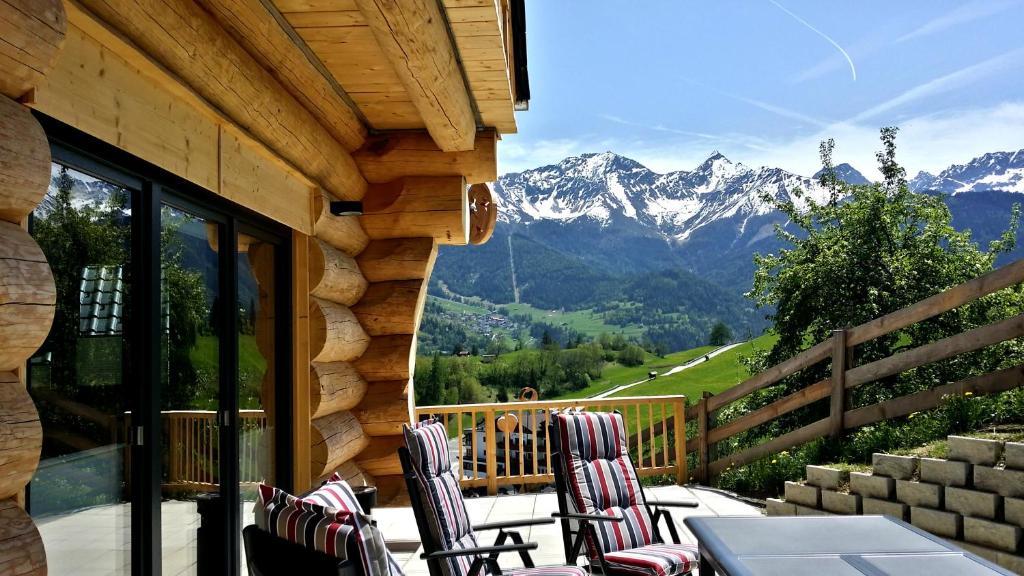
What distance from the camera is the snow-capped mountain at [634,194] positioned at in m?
118

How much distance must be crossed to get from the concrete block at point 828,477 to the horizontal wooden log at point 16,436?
193 inches

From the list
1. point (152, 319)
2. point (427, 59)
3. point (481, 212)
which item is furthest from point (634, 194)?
point (152, 319)

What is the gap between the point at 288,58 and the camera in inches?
171

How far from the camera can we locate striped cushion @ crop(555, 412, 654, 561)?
14.5 feet

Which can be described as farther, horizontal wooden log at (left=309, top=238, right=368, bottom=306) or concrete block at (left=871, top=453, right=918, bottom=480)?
horizontal wooden log at (left=309, top=238, right=368, bottom=306)

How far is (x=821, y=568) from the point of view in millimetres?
2742

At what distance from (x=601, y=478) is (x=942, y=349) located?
9.69 ft

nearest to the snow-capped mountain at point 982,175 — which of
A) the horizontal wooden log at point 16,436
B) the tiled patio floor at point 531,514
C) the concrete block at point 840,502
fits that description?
the tiled patio floor at point 531,514

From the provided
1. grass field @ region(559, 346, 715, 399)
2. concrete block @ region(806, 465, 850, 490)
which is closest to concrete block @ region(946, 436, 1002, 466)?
concrete block @ region(806, 465, 850, 490)

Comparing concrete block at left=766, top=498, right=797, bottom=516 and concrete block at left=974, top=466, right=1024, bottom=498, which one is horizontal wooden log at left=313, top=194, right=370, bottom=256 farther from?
concrete block at left=974, top=466, right=1024, bottom=498

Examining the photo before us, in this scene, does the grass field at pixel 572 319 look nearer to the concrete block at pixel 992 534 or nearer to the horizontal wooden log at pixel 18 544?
the concrete block at pixel 992 534

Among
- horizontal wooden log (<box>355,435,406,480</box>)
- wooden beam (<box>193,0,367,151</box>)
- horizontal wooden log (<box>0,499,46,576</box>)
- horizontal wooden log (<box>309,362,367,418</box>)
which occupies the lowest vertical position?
horizontal wooden log (<box>355,435,406,480</box>)

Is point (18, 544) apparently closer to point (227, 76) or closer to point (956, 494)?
point (227, 76)

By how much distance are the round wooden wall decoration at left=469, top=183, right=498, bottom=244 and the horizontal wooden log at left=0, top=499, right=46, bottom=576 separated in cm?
517
